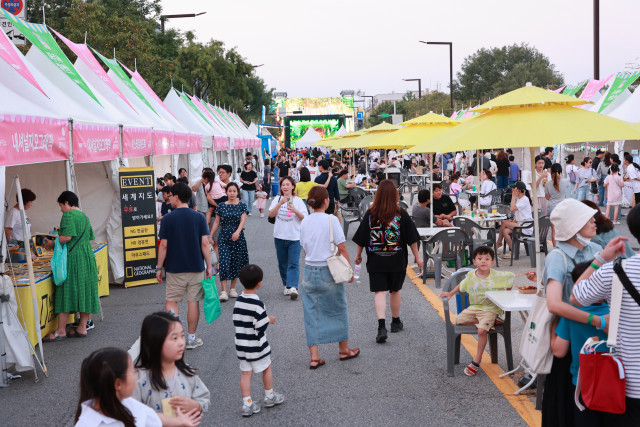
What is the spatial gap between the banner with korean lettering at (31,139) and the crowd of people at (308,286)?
62cm

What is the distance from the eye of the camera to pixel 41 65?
10.5 m

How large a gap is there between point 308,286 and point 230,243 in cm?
303

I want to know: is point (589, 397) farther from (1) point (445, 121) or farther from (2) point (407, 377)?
(1) point (445, 121)

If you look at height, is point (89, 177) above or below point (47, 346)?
above

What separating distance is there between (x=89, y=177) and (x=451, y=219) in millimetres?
6238

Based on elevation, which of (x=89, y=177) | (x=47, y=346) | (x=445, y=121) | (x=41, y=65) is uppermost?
(x=41, y=65)

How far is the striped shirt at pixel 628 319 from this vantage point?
325cm

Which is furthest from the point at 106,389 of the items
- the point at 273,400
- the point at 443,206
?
the point at 443,206

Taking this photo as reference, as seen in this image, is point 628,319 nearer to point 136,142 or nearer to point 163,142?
point 136,142

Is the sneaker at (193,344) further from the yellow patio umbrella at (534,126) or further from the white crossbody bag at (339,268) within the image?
the yellow patio umbrella at (534,126)

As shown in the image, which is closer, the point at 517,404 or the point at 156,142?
the point at 517,404

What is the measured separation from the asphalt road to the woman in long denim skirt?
317 millimetres

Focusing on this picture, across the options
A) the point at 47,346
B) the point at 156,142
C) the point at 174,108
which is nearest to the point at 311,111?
the point at 174,108

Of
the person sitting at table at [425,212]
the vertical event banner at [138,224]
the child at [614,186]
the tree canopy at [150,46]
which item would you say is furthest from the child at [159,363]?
the tree canopy at [150,46]
